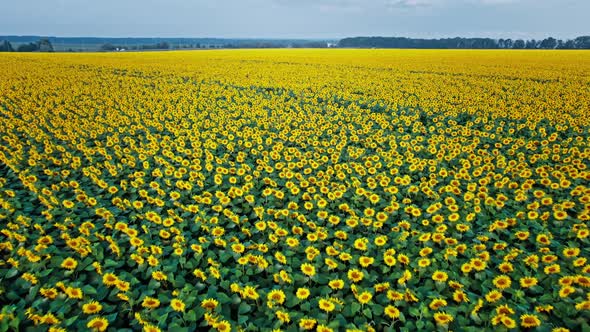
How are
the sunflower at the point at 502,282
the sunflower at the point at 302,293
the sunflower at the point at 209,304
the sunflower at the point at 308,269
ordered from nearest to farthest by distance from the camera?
the sunflower at the point at 209,304, the sunflower at the point at 302,293, the sunflower at the point at 502,282, the sunflower at the point at 308,269

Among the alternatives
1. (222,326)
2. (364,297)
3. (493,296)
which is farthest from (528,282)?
(222,326)

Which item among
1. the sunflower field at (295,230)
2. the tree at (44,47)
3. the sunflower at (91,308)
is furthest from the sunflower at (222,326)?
the tree at (44,47)

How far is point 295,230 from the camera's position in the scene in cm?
477

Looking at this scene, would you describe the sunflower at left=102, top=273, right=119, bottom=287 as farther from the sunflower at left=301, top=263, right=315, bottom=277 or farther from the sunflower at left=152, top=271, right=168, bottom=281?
the sunflower at left=301, top=263, right=315, bottom=277

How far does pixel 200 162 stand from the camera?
7492mm

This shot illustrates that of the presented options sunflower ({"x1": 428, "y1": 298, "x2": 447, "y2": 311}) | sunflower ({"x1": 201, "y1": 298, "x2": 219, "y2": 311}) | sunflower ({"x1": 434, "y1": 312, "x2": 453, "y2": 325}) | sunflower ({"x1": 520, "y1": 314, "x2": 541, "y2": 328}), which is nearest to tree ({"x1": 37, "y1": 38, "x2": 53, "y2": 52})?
sunflower ({"x1": 201, "y1": 298, "x2": 219, "y2": 311})

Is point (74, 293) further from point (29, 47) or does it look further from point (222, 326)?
point (29, 47)

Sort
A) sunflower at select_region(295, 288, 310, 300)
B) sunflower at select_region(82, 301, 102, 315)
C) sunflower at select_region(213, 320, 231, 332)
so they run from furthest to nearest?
sunflower at select_region(295, 288, 310, 300) < sunflower at select_region(82, 301, 102, 315) < sunflower at select_region(213, 320, 231, 332)

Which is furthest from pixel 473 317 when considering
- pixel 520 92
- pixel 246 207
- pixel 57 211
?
pixel 520 92

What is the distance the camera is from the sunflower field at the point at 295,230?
3.42 meters

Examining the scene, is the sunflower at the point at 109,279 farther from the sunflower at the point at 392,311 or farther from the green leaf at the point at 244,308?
the sunflower at the point at 392,311

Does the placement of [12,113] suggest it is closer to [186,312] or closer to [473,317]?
[186,312]

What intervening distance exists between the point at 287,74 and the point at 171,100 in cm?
1108

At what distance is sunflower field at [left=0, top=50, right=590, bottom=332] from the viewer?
3.42m
